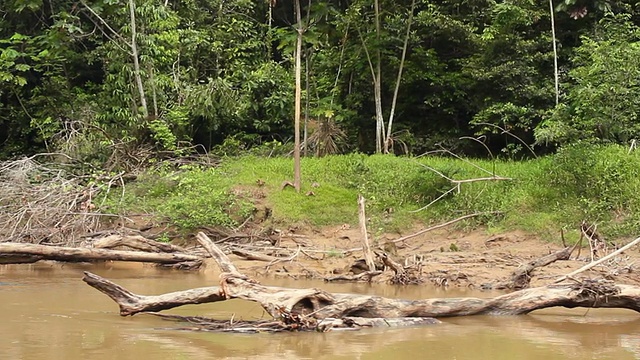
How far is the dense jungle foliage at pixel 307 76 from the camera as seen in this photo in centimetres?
1698

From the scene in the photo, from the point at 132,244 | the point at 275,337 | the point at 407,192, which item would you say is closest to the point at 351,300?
the point at 275,337

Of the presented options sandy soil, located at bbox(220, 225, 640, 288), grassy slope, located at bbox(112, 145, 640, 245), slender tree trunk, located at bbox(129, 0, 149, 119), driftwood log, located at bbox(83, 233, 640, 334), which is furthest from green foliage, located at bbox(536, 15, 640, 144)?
slender tree trunk, located at bbox(129, 0, 149, 119)

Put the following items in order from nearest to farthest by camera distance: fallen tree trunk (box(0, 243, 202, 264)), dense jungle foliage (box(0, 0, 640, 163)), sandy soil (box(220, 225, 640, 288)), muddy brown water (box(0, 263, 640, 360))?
muddy brown water (box(0, 263, 640, 360)), fallen tree trunk (box(0, 243, 202, 264)), sandy soil (box(220, 225, 640, 288)), dense jungle foliage (box(0, 0, 640, 163))

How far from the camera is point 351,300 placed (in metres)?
6.36

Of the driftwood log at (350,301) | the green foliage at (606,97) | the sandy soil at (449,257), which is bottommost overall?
the sandy soil at (449,257)

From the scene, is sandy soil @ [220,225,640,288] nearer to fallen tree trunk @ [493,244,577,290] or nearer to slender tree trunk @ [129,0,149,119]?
fallen tree trunk @ [493,244,577,290]

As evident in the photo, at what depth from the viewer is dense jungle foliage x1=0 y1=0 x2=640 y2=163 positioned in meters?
17.0

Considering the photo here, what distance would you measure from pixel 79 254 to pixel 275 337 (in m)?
4.86

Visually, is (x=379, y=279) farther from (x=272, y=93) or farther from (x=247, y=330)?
(x=272, y=93)

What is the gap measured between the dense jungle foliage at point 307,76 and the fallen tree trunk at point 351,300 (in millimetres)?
7946

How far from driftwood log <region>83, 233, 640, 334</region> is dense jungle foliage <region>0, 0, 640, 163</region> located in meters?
7.96

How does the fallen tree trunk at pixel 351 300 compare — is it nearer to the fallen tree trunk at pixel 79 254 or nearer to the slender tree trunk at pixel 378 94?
the fallen tree trunk at pixel 79 254

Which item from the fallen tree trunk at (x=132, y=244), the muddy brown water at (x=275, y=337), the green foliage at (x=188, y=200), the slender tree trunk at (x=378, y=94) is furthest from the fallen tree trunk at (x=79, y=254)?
the slender tree trunk at (x=378, y=94)

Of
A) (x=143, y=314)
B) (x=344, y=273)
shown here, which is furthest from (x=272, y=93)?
(x=143, y=314)
